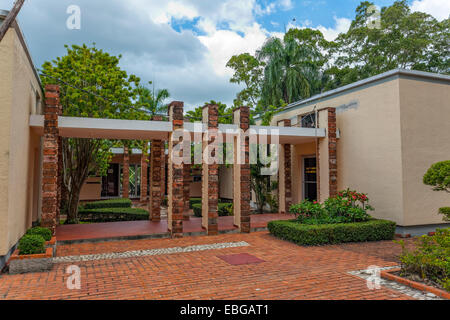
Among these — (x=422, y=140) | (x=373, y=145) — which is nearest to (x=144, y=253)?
(x=373, y=145)

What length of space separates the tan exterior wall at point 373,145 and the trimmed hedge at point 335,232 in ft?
2.65

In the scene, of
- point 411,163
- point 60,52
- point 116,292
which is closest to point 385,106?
point 411,163

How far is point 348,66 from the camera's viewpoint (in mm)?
22703

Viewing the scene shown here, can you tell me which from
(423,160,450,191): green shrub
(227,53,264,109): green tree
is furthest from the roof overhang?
(227,53,264,109): green tree

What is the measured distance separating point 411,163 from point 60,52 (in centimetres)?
1308

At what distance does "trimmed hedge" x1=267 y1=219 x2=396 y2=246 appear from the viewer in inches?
329

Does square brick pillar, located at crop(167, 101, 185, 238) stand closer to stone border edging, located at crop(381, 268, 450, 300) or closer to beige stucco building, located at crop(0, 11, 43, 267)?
beige stucco building, located at crop(0, 11, 43, 267)

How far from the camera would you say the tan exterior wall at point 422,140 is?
30.9 ft

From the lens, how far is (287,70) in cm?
2383

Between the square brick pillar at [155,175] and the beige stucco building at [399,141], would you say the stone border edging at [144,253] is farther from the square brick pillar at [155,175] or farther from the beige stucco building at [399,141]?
the beige stucco building at [399,141]

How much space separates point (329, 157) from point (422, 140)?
112 inches

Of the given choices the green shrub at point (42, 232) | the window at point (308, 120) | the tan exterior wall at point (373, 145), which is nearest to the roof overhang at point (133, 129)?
the tan exterior wall at point (373, 145)

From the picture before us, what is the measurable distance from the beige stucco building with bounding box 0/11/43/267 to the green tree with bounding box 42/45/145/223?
3.47 m

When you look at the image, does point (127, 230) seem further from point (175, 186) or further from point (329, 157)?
point (329, 157)
